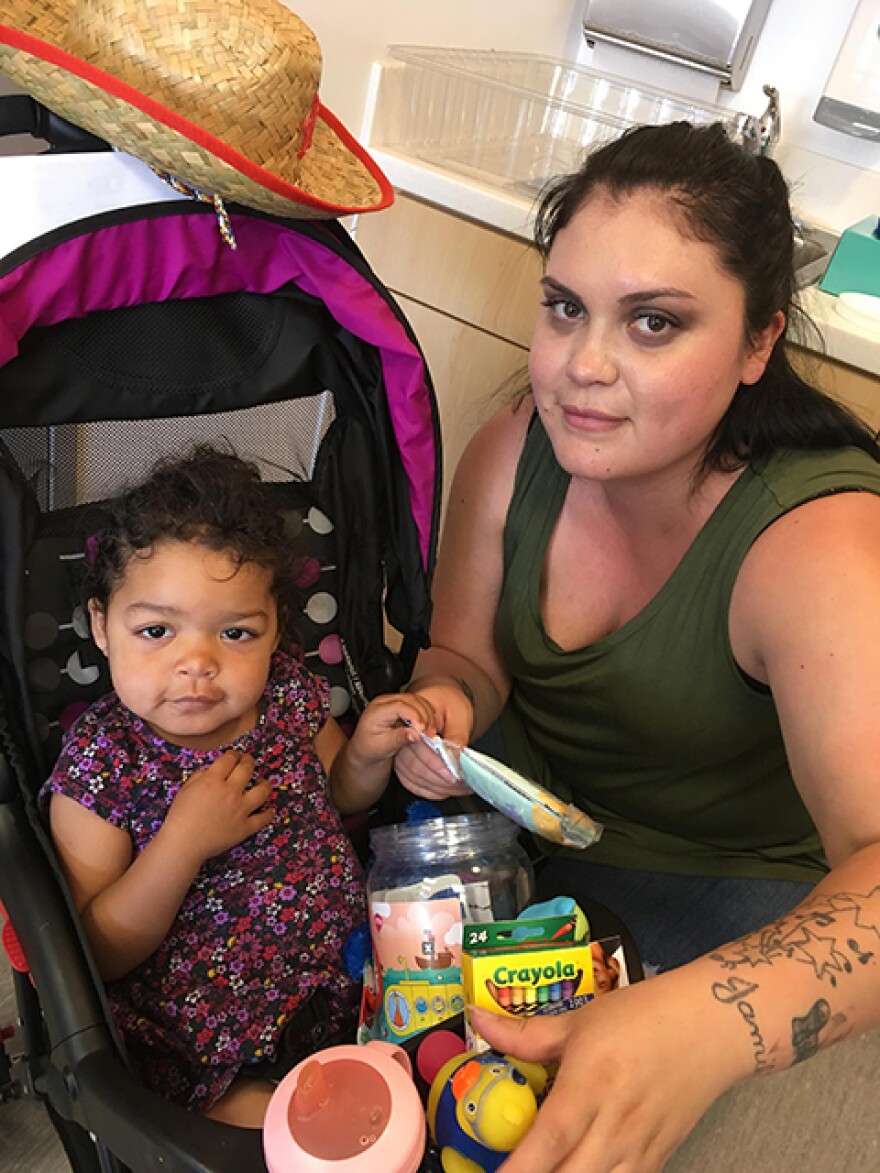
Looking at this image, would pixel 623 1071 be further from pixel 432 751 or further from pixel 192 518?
pixel 192 518

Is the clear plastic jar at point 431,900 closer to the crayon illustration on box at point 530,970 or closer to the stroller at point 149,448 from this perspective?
the crayon illustration on box at point 530,970

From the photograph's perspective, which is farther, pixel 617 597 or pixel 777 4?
pixel 777 4

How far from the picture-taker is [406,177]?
1.90m

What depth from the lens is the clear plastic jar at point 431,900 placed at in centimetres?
102

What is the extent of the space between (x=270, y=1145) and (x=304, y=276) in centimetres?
80

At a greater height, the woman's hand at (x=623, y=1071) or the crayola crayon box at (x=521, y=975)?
the woman's hand at (x=623, y=1071)

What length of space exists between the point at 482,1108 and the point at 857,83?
6.48 feet

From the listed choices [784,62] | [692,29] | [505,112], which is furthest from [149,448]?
[784,62]

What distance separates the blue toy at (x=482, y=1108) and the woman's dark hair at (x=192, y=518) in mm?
547

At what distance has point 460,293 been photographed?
6.30 ft

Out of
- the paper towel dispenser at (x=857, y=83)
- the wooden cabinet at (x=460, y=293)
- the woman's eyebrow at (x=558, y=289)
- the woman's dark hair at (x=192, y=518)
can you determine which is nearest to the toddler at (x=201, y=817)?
the woman's dark hair at (x=192, y=518)

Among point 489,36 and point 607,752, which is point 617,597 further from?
point 489,36

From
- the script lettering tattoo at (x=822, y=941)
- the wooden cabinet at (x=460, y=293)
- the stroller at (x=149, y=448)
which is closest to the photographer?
the script lettering tattoo at (x=822, y=941)

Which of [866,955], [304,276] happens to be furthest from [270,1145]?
[304,276]
